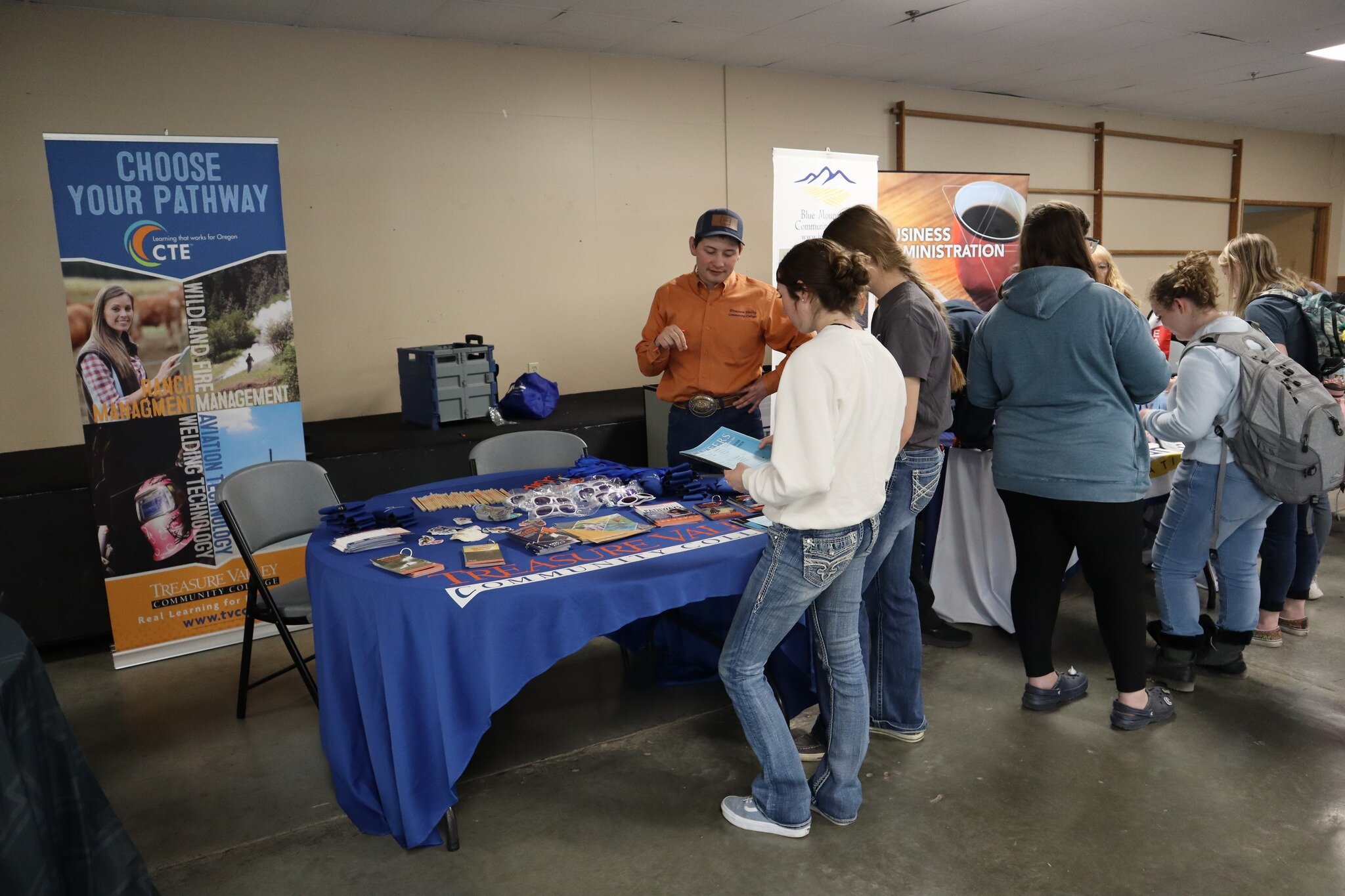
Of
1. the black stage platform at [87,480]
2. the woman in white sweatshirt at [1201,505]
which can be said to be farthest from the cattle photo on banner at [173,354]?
the woman in white sweatshirt at [1201,505]

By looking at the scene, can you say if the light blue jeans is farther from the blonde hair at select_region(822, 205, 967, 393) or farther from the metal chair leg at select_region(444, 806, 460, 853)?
the metal chair leg at select_region(444, 806, 460, 853)

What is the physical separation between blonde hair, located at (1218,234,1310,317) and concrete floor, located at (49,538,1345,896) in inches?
58.8

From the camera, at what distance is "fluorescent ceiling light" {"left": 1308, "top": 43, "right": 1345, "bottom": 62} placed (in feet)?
20.3

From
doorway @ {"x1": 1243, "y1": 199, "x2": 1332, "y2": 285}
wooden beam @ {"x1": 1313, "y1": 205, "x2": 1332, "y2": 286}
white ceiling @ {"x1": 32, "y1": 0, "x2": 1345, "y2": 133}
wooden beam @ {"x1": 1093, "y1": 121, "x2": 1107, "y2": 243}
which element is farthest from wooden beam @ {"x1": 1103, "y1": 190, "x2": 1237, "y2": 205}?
wooden beam @ {"x1": 1313, "y1": 205, "x2": 1332, "y2": 286}

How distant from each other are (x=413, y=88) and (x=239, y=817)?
4.06 metres

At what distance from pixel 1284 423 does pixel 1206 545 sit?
0.50 m

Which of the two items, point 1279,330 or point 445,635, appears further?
point 1279,330

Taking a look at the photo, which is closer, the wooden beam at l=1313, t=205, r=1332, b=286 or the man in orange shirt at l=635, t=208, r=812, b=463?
the man in orange shirt at l=635, t=208, r=812, b=463

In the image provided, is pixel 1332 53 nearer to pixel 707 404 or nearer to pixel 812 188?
pixel 812 188

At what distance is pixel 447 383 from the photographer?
15.5 feet

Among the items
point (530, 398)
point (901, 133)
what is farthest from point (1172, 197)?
point (530, 398)

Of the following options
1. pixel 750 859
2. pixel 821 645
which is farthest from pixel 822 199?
pixel 750 859

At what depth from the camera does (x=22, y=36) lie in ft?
14.0

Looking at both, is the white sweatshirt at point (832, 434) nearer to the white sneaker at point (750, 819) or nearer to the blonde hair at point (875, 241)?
the blonde hair at point (875, 241)
